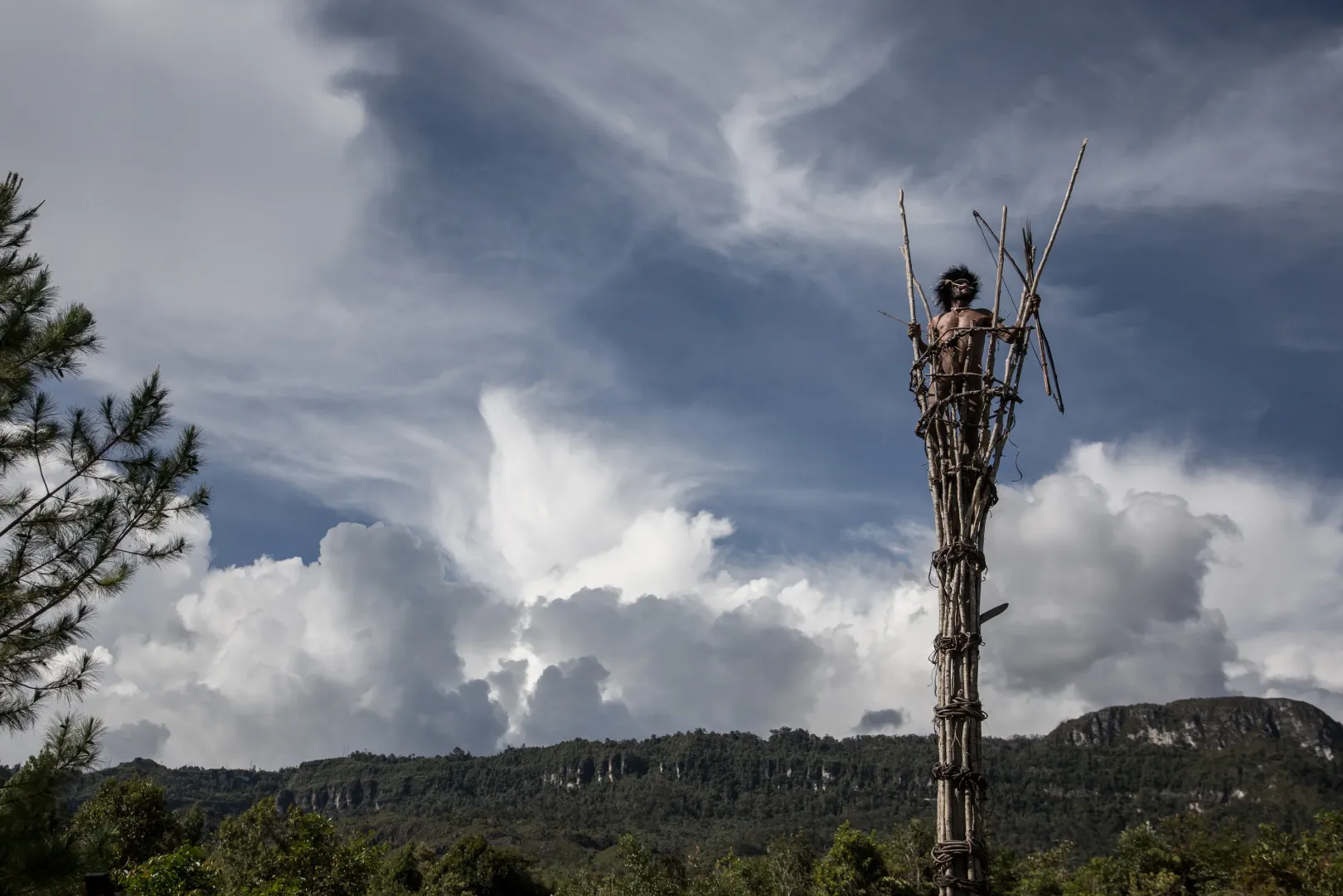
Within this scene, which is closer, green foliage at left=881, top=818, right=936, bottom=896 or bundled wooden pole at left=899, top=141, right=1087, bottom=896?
bundled wooden pole at left=899, top=141, right=1087, bottom=896

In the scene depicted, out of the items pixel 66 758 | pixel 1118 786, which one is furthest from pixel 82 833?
pixel 1118 786

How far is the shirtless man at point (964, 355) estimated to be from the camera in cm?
638

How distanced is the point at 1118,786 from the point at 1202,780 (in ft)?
44.4

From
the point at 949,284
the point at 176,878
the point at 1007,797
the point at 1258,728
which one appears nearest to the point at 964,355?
the point at 949,284

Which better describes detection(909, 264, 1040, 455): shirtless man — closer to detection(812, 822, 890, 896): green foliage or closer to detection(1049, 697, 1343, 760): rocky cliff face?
detection(812, 822, 890, 896): green foliage

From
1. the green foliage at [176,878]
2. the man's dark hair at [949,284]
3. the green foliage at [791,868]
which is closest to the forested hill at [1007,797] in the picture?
the green foliage at [791,868]

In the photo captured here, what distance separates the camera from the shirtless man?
638cm

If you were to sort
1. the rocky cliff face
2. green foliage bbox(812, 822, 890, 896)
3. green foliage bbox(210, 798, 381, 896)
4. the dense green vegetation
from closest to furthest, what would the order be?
the dense green vegetation, green foliage bbox(210, 798, 381, 896), green foliage bbox(812, 822, 890, 896), the rocky cliff face

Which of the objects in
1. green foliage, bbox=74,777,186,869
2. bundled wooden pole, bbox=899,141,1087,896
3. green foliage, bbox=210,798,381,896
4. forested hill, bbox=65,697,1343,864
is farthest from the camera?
forested hill, bbox=65,697,1343,864

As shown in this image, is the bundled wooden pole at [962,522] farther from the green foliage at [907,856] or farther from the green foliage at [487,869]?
the green foliage at [487,869]

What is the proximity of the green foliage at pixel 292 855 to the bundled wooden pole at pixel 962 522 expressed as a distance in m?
17.6

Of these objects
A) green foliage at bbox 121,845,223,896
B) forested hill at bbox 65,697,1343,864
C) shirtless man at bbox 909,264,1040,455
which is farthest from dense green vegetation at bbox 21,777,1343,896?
forested hill at bbox 65,697,1343,864

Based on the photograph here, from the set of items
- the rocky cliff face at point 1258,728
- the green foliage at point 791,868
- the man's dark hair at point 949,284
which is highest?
the rocky cliff face at point 1258,728

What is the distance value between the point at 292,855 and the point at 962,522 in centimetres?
1896
